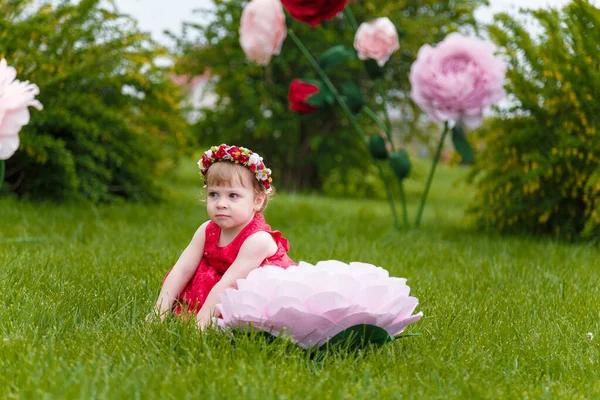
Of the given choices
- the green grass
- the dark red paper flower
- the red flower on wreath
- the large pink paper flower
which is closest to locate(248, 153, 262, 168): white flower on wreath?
the large pink paper flower

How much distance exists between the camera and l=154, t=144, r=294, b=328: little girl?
210 centimetres

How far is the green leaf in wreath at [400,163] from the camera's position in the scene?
4.14m

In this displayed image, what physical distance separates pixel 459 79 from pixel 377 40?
1.74 feet

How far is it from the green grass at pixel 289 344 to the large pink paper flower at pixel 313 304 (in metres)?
0.06

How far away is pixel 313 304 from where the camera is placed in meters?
1.80

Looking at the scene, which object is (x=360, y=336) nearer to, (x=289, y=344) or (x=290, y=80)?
(x=289, y=344)

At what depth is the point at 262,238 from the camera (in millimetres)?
2121

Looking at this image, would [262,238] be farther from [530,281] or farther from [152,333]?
[530,281]

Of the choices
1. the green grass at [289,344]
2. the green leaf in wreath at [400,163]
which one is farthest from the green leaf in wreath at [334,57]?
the green grass at [289,344]

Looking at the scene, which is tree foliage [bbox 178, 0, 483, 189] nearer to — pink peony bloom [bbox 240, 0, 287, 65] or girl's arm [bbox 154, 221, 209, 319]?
pink peony bloom [bbox 240, 0, 287, 65]

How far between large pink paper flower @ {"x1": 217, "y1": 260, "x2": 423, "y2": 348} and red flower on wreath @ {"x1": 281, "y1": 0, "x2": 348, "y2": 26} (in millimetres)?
2220

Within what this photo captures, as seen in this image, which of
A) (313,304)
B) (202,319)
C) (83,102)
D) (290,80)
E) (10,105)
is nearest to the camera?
(313,304)

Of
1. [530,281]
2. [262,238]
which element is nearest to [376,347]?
[262,238]

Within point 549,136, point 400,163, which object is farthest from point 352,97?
point 549,136
